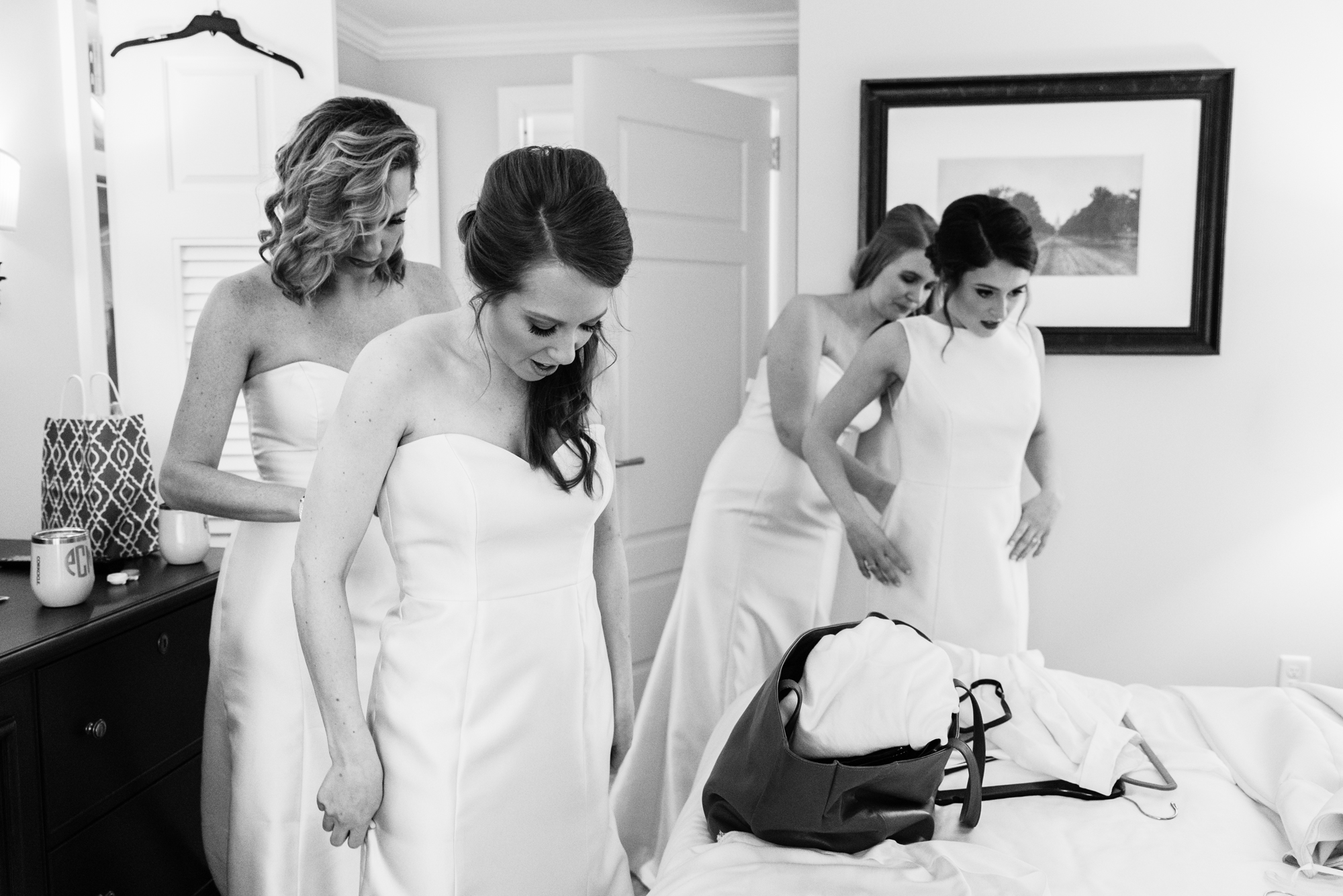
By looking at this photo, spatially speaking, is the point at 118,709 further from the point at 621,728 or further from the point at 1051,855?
the point at 1051,855

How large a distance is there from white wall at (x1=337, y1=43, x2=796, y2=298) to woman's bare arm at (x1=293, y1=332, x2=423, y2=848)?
339 cm

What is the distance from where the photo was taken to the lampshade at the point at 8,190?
2.32m

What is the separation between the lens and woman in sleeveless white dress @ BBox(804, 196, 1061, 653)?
2143 mm

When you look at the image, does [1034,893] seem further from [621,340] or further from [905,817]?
[621,340]

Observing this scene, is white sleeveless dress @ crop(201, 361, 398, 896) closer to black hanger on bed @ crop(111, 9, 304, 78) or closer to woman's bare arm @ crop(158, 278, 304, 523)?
woman's bare arm @ crop(158, 278, 304, 523)

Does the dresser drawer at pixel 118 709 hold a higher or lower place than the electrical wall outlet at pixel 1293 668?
higher

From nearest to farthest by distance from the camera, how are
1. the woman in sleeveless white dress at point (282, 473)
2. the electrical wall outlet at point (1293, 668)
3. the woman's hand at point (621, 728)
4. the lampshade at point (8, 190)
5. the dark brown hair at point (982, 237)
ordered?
the woman's hand at point (621, 728), the woman in sleeveless white dress at point (282, 473), the dark brown hair at point (982, 237), the lampshade at point (8, 190), the electrical wall outlet at point (1293, 668)

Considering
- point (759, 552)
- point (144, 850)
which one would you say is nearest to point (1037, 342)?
point (759, 552)

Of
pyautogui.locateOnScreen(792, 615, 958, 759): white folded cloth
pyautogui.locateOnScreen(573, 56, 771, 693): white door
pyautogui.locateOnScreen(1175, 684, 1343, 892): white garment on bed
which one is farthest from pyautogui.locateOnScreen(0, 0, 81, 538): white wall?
pyautogui.locateOnScreen(1175, 684, 1343, 892): white garment on bed

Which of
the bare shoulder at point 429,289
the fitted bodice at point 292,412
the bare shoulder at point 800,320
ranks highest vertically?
the bare shoulder at point 429,289

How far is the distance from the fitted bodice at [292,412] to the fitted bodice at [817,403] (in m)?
1.15

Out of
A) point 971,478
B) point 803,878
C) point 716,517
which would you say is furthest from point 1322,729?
point 716,517

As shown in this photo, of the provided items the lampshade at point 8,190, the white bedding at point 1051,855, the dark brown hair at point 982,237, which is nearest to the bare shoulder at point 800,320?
the dark brown hair at point 982,237

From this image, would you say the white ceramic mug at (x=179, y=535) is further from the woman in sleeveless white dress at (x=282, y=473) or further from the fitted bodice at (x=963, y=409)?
the fitted bodice at (x=963, y=409)
